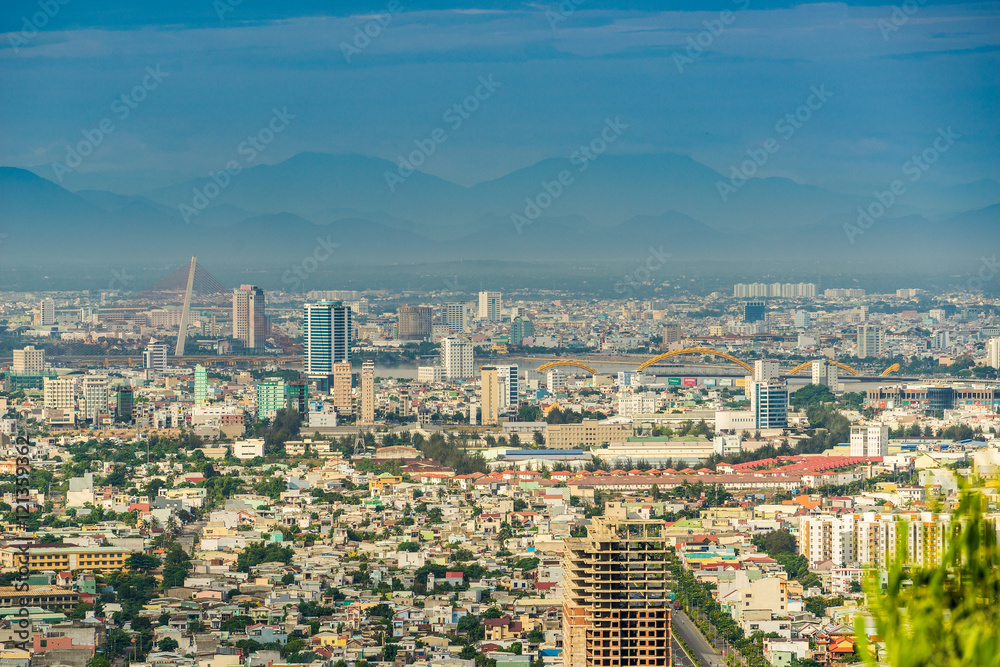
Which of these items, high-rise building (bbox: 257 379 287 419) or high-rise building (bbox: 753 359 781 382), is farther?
high-rise building (bbox: 753 359 781 382)

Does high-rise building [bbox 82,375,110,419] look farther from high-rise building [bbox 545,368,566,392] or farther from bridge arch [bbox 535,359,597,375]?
bridge arch [bbox 535,359,597,375]

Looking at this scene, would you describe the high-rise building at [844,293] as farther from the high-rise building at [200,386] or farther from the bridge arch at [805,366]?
the high-rise building at [200,386]

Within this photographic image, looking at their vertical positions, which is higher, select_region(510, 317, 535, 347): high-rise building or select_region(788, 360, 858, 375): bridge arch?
select_region(510, 317, 535, 347): high-rise building

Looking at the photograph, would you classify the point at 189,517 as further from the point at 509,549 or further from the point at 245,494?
the point at 509,549

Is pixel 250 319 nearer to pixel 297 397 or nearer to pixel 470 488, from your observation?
pixel 297 397

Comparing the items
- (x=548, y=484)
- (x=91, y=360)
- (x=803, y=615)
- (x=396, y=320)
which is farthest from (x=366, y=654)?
(x=396, y=320)

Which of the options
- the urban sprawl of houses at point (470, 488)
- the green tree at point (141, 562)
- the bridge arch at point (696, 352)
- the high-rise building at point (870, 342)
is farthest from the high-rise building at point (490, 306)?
the green tree at point (141, 562)

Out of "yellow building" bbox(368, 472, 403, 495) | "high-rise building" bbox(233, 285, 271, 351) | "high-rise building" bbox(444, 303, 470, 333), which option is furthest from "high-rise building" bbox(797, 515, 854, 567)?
"high-rise building" bbox(444, 303, 470, 333)
